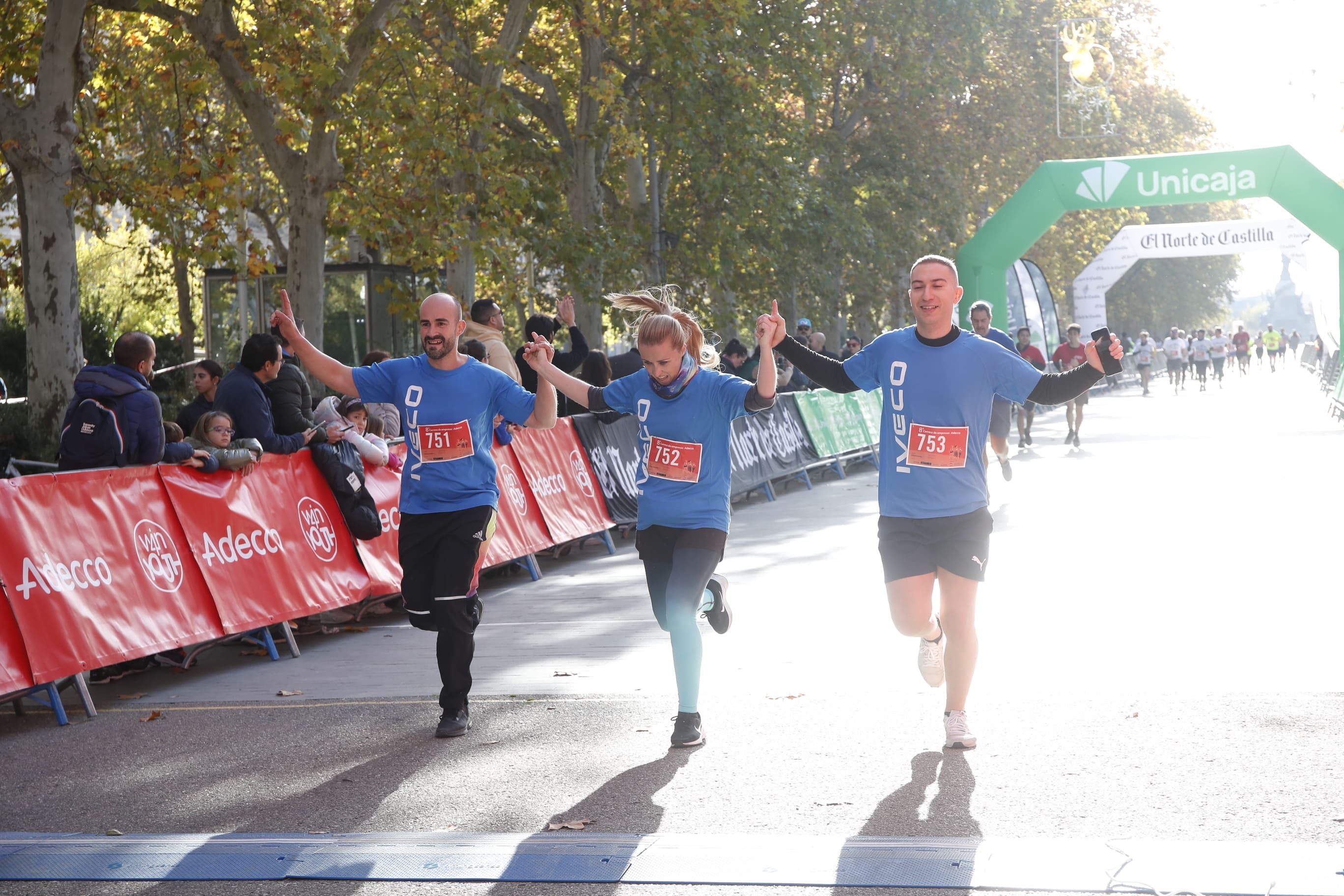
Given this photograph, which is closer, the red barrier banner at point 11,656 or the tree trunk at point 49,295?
the red barrier banner at point 11,656

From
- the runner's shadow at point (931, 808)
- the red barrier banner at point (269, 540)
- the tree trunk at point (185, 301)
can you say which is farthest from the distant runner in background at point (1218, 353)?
the runner's shadow at point (931, 808)

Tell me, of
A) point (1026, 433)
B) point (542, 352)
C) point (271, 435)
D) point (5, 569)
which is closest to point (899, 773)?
point (542, 352)

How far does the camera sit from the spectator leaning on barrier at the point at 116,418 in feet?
27.0

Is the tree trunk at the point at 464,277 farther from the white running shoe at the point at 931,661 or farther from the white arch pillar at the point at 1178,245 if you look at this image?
the white arch pillar at the point at 1178,245

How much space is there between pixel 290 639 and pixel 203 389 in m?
2.13

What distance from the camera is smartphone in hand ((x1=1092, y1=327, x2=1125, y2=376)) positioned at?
216 inches

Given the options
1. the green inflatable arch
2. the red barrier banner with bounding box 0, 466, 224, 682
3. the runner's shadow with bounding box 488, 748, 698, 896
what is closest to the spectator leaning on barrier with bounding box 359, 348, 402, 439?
the red barrier banner with bounding box 0, 466, 224, 682

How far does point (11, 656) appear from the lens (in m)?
6.64

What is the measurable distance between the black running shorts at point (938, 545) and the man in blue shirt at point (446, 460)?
5.07 feet

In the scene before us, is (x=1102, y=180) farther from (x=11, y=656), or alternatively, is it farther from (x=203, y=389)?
(x=11, y=656)

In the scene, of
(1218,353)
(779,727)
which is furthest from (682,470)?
(1218,353)

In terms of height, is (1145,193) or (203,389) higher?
(1145,193)

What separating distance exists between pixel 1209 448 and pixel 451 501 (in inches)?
656

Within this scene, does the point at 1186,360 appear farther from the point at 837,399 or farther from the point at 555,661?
the point at 555,661
